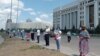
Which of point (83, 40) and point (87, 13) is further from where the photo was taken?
point (87, 13)

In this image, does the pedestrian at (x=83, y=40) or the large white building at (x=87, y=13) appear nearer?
the pedestrian at (x=83, y=40)

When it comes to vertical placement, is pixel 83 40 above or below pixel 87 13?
below

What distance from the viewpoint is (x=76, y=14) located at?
196125mm

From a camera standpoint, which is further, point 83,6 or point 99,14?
point 83,6

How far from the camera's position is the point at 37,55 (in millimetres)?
18031

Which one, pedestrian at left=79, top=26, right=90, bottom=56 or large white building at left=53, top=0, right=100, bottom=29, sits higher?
large white building at left=53, top=0, right=100, bottom=29

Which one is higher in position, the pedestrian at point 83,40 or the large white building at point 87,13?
the large white building at point 87,13

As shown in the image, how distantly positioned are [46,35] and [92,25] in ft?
454

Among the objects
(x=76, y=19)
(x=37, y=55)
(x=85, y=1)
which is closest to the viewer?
(x=37, y=55)

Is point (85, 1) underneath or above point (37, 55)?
above

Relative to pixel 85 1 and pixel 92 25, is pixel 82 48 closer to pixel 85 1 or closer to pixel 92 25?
pixel 92 25

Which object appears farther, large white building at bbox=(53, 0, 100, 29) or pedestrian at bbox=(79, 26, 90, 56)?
large white building at bbox=(53, 0, 100, 29)

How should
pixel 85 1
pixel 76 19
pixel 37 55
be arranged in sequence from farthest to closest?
pixel 76 19
pixel 85 1
pixel 37 55

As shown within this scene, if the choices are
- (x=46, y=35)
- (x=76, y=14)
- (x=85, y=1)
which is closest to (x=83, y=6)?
(x=85, y=1)
